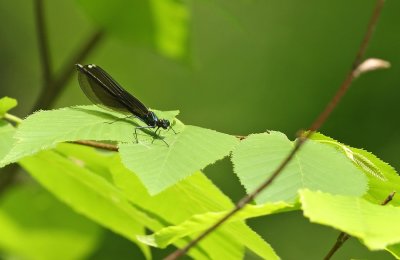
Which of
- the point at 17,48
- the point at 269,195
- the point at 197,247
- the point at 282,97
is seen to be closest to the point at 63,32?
the point at 17,48

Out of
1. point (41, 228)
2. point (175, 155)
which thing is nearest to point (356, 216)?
point (175, 155)

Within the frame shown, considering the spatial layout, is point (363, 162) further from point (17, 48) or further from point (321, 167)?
point (17, 48)

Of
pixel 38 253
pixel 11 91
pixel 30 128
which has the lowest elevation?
pixel 11 91

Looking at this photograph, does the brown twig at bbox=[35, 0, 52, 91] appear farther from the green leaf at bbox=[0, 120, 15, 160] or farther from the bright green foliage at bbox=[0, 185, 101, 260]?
the green leaf at bbox=[0, 120, 15, 160]

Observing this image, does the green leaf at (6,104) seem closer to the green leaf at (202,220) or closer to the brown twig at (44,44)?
the green leaf at (202,220)

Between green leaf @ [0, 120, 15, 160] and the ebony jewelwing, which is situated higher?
the ebony jewelwing

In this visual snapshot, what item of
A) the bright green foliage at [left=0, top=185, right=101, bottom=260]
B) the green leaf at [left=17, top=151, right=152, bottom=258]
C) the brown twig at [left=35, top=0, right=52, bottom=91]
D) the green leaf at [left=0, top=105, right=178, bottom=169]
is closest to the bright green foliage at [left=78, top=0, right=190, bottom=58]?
the brown twig at [left=35, top=0, right=52, bottom=91]

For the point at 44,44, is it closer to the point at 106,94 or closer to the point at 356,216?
the point at 106,94

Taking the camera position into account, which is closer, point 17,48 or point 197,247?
point 197,247
